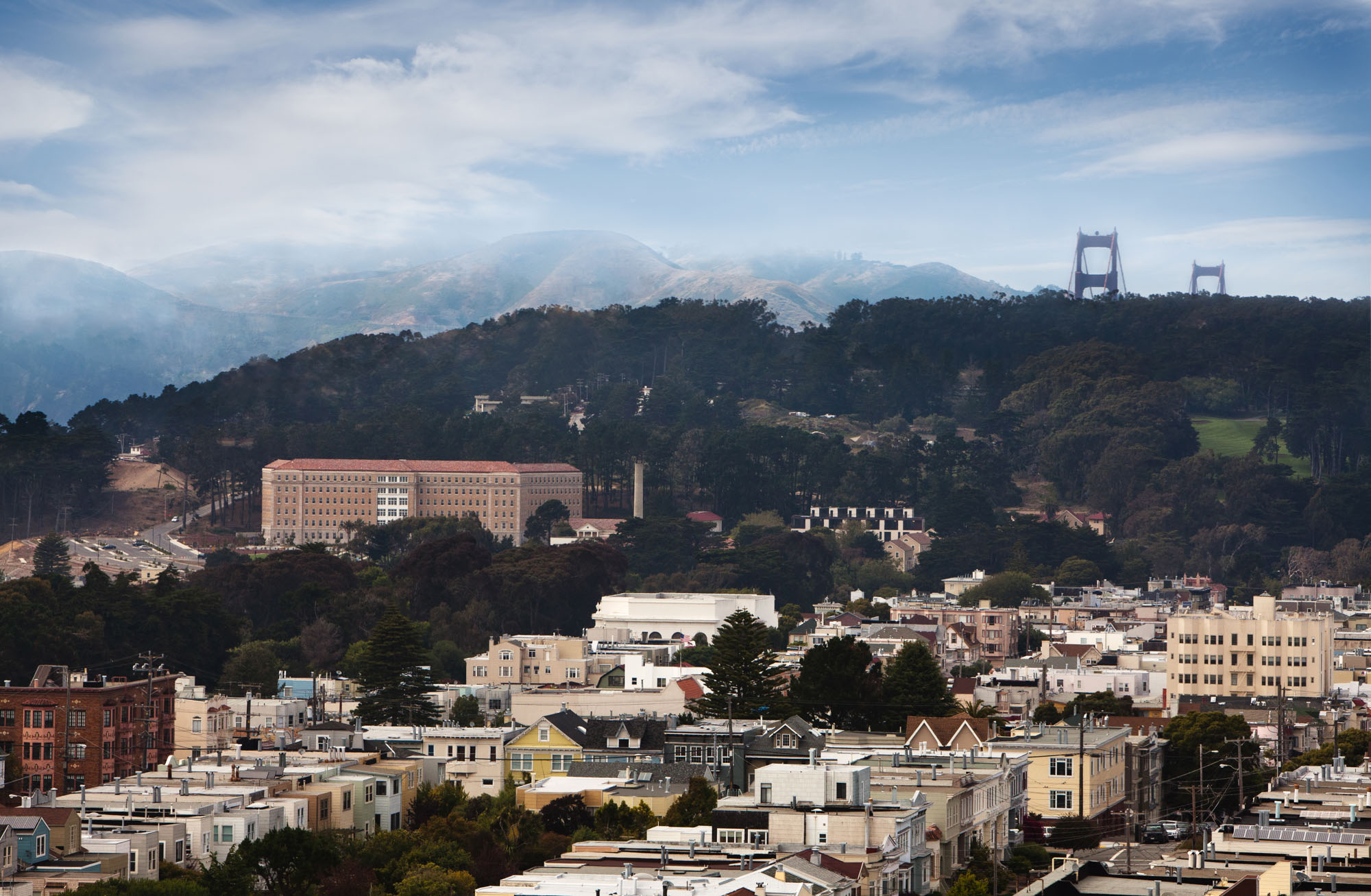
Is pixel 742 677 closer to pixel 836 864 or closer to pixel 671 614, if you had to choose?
pixel 836 864

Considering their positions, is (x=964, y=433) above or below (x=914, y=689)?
above

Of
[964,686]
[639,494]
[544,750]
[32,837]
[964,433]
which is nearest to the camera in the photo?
[32,837]

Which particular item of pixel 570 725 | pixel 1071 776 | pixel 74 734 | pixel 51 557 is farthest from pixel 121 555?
pixel 1071 776

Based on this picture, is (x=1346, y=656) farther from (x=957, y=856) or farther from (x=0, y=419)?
(x=0, y=419)

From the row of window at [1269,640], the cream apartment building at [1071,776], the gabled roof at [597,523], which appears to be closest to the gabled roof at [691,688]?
the row of window at [1269,640]

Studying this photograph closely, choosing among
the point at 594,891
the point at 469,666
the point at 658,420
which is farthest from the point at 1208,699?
the point at 658,420

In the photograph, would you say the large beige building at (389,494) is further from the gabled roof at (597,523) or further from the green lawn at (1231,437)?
the green lawn at (1231,437)
